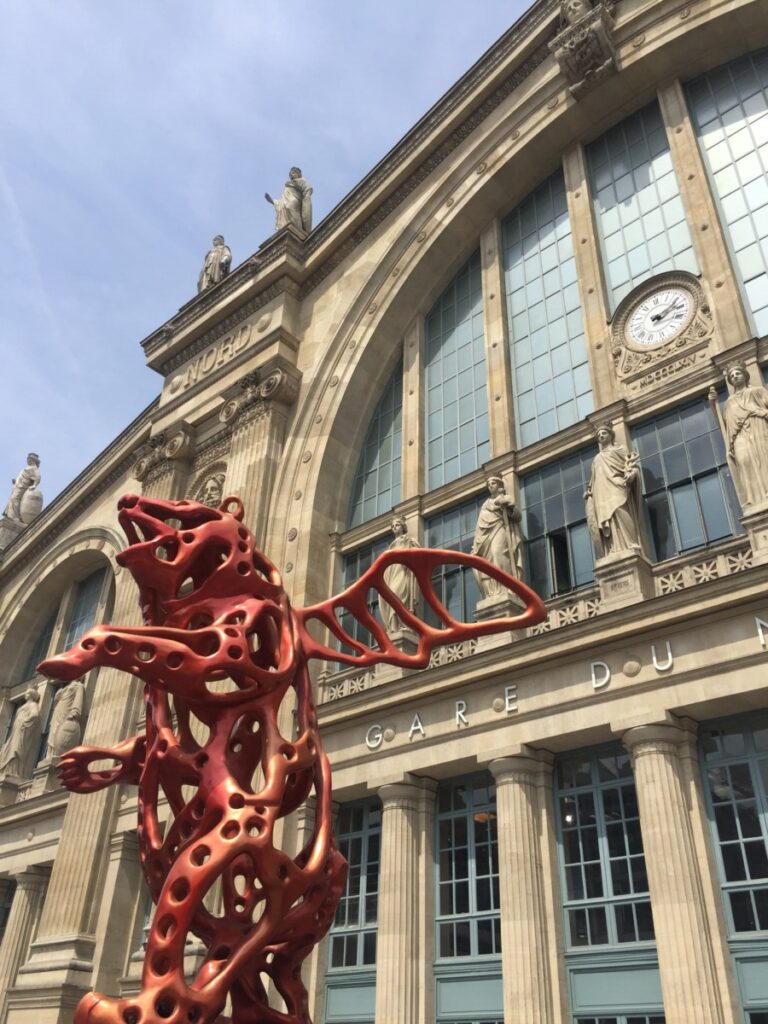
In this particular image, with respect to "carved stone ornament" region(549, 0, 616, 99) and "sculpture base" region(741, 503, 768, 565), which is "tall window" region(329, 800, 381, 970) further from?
"carved stone ornament" region(549, 0, 616, 99)

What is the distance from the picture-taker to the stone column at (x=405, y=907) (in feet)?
50.1

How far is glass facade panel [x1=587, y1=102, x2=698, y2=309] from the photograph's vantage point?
771 inches

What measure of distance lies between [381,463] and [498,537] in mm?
6558

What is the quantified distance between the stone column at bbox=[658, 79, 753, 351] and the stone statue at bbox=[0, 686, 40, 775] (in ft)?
85.0

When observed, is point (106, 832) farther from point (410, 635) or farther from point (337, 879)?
point (337, 879)

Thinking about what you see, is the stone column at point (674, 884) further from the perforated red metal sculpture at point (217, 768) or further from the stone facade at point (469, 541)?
the perforated red metal sculpture at point (217, 768)

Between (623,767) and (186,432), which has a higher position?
(186,432)

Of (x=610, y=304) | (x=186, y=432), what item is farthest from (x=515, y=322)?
(x=186, y=432)

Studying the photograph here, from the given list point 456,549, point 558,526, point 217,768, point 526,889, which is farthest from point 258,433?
point 217,768

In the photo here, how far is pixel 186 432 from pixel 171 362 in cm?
406

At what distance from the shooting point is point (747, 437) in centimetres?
1490

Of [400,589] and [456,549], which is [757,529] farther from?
[400,589]

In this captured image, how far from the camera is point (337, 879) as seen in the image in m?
8.19

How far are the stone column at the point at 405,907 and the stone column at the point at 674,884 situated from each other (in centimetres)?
480
